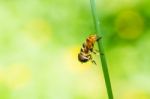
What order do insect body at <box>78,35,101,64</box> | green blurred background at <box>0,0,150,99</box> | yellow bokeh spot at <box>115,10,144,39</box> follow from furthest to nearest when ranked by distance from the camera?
yellow bokeh spot at <box>115,10,144,39</box>
green blurred background at <box>0,0,150,99</box>
insect body at <box>78,35,101,64</box>

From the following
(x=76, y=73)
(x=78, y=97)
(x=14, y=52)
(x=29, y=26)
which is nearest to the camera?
(x=78, y=97)

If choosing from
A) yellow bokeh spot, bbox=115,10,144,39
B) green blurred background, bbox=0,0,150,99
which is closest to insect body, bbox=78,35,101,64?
green blurred background, bbox=0,0,150,99

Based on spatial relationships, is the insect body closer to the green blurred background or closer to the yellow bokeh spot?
the green blurred background

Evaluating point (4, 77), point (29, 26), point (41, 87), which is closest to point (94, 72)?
point (41, 87)

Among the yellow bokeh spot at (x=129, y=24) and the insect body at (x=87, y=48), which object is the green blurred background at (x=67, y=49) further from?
the insect body at (x=87, y=48)

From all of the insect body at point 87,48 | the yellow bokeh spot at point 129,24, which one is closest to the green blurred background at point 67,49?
the yellow bokeh spot at point 129,24

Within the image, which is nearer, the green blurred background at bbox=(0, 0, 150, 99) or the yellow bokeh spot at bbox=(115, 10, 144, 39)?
the green blurred background at bbox=(0, 0, 150, 99)

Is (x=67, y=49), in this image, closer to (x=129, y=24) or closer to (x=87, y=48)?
(x=129, y=24)

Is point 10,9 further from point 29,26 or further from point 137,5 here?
point 137,5
